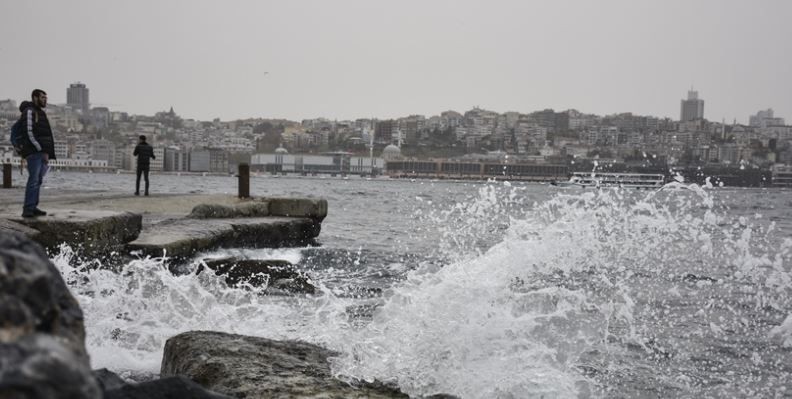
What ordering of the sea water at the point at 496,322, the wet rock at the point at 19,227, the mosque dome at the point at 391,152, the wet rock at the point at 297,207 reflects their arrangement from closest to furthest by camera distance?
the sea water at the point at 496,322, the wet rock at the point at 19,227, the wet rock at the point at 297,207, the mosque dome at the point at 391,152

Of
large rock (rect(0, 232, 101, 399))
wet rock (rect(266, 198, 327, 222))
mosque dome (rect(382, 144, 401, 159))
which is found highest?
large rock (rect(0, 232, 101, 399))

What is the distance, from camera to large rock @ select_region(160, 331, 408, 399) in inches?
123

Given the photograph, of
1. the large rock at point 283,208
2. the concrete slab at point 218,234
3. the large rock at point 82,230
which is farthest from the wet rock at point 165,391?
the large rock at point 283,208

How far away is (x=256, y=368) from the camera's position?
3367 mm

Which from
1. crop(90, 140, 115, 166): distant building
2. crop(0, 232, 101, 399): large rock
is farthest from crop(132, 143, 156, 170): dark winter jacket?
crop(90, 140, 115, 166): distant building

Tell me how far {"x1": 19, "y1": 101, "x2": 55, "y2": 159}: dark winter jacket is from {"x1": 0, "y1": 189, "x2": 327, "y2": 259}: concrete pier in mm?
653

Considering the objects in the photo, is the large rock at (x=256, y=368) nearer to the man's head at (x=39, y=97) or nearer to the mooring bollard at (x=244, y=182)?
the man's head at (x=39, y=97)

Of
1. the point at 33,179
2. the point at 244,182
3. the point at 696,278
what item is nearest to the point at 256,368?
the point at 33,179

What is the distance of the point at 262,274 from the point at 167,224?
219 centimetres

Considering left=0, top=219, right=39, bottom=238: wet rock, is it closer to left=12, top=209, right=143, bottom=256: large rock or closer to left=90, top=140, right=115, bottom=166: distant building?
left=12, top=209, right=143, bottom=256: large rock

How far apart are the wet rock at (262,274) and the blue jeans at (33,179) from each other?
1.71 metres

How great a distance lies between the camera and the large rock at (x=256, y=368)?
10.3 ft

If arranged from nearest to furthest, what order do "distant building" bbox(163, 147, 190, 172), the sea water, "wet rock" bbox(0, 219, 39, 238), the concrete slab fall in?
the sea water < "wet rock" bbox(0, 219, 39, 238) < the concrete slab < "distant building" bbox(163, 147, 190, 172)

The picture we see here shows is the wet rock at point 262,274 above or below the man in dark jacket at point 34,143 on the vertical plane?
below
